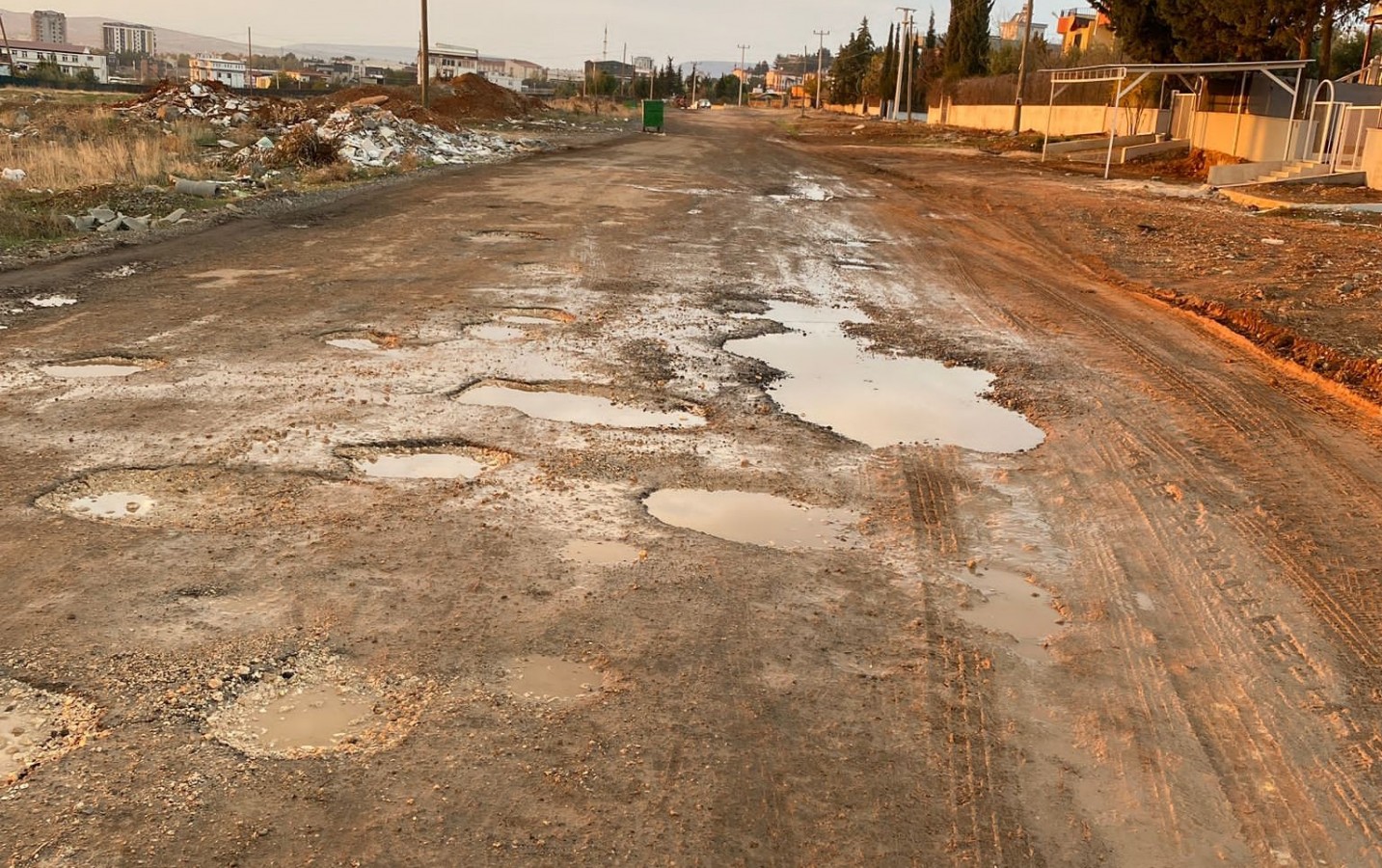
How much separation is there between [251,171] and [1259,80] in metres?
26.6

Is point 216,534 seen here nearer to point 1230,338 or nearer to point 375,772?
point 375,772

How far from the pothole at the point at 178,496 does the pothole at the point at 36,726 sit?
1347 millimetres

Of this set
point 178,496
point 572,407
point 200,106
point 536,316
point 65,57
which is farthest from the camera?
point 65,57

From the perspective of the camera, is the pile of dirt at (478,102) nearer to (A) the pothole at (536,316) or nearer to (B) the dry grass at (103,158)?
(B) the dry grass at (103,158)

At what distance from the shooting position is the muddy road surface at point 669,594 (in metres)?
2.78

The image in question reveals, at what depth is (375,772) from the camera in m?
2.87

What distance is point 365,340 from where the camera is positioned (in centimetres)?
768

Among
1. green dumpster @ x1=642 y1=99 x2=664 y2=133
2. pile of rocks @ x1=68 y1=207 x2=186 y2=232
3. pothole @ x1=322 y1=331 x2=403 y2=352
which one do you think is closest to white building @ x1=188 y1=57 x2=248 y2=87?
green dumpster @ x1=642 y1=99 x2=664 y2=133

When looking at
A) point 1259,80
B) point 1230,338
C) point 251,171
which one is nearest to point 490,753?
point 1230,338

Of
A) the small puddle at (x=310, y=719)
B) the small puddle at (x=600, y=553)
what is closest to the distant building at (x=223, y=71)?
the small puddle at (x=600, y=553)

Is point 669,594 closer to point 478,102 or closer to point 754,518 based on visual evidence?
point 754,518

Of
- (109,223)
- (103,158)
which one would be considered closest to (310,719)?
(109,223)

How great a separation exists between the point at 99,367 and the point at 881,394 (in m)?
5.16

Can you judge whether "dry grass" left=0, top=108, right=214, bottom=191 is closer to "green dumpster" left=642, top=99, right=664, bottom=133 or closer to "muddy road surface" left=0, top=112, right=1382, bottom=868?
"muddy road surface" left=0, top=112, right=1382, bottom=868
